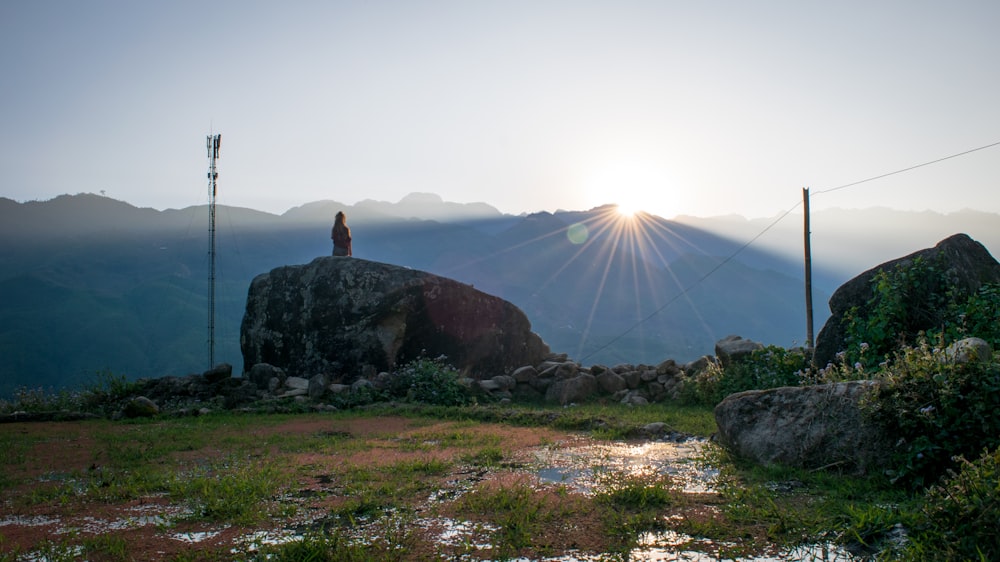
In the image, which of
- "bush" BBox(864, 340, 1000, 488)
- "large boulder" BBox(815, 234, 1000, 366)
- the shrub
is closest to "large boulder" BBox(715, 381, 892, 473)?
"bush" BBox(864, 340, 1000, 488)

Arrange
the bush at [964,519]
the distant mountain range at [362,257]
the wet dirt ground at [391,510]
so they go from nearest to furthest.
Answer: the bush at [964,519] < the wet dirt ground at [391,510] < the distant mountain range at [362,257]

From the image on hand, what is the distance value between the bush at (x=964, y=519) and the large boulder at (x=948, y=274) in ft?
18.6

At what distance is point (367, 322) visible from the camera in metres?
14.4

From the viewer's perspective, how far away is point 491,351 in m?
15.7

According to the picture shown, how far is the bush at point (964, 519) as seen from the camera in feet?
10.3

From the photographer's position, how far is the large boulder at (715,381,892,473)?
17.6ft

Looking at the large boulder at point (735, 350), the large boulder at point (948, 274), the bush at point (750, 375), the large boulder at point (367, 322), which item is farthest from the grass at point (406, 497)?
the large boulder at point (367, 322)

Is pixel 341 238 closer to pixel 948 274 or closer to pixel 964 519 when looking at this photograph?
pixel 948 274

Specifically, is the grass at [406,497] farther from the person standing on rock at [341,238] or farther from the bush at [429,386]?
the person standing on rock at [341,238]

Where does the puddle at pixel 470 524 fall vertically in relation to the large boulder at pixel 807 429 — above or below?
below

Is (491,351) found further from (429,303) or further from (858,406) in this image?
(858,406)

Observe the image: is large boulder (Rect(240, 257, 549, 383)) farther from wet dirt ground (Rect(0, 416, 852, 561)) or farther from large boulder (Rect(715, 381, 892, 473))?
large boulder (Rect(715, 381, 892, 473))

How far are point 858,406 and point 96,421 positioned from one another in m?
11.1

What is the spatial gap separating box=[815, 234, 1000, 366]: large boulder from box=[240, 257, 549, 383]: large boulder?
7836 millimetres
